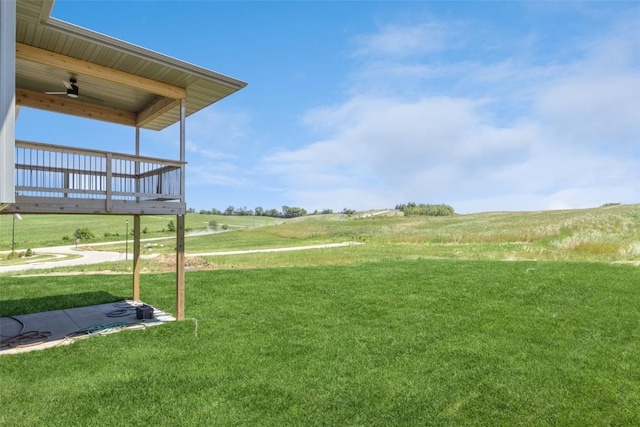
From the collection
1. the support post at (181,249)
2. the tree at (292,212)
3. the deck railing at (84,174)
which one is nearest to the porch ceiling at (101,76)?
the support post at (181,249)

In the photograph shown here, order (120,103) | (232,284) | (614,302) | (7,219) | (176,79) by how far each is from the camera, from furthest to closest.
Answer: (7,219) < (232,284) < (120,103) < (614,302) < (176,79)

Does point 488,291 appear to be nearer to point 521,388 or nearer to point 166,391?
point 521,388

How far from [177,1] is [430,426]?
10.6 meters

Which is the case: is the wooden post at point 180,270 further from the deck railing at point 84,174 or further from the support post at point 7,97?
the support post at point 7,97

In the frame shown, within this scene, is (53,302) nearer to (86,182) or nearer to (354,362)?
(86,182)

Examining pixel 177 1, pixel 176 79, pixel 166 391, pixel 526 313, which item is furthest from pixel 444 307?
pixel 177 1

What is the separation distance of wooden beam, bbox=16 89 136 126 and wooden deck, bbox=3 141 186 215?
153cm

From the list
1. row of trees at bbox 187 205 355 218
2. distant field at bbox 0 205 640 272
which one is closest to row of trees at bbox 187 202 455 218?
row of trees at bbox 187 205 355 218

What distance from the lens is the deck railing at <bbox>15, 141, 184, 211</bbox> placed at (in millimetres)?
5211

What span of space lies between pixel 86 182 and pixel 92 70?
5.82 feet

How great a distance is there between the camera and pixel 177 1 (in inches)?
371

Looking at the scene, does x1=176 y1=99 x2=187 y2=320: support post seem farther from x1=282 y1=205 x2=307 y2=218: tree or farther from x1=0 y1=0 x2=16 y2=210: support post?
x1=282 y1=205 x2=307 y2=218: tree

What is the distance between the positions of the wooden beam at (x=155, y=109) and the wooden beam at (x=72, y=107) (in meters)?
0.32

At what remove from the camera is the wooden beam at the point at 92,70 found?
197 inches
